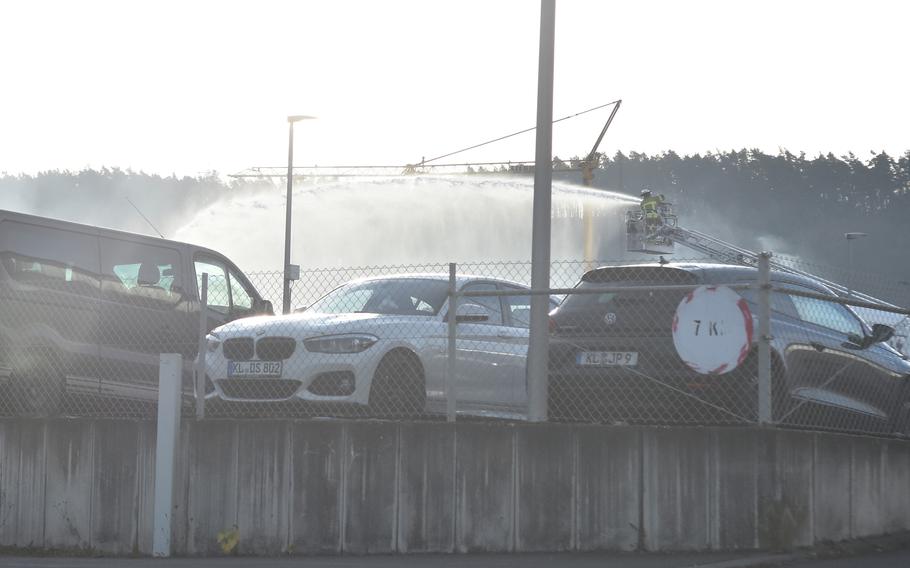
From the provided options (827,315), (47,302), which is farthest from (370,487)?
(47,302)

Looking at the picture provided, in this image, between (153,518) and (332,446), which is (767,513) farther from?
(153,518)

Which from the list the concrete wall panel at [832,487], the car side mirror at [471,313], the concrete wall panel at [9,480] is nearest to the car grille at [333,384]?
the car side mirror at [471,313]

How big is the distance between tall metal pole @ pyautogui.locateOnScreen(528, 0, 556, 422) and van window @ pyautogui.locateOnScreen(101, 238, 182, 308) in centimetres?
504

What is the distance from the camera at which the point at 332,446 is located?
1003 cm

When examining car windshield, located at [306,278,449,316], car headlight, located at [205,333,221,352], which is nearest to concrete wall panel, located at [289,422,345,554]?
car headlight, located at [205,333,221,352]

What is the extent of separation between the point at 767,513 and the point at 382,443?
2.89 meters

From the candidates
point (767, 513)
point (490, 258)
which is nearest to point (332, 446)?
point (767, 513)

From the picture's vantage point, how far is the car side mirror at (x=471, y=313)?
37.4 ft

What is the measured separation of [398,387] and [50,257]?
12.8ft

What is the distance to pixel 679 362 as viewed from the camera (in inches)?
399

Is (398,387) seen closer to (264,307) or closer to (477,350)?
(477,350)

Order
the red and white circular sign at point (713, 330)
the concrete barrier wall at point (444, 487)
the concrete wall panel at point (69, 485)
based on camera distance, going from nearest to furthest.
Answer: the concrete barrier wall at point (444, 487)
the red and white circular sign at point (713, 330)
the concrete wall panel at point (69, 485)

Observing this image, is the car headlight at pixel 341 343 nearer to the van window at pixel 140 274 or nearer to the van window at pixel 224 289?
the van window at pixel 140 274

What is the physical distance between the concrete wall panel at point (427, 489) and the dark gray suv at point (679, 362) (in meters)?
1.19
